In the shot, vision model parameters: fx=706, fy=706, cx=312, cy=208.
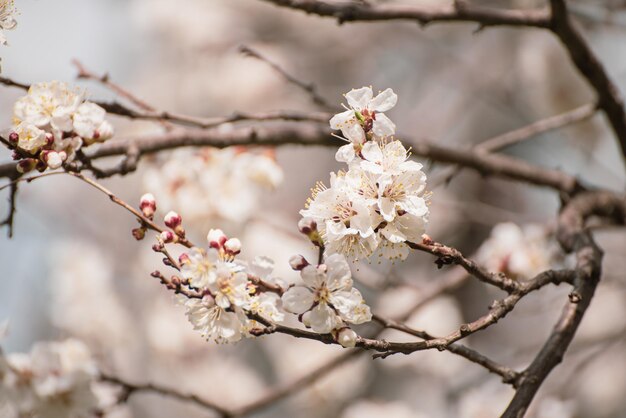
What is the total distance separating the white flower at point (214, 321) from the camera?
0.99 m

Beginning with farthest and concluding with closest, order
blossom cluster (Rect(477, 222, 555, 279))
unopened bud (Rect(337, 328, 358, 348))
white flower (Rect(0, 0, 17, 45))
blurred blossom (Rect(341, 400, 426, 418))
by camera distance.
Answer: blurred blossom (Rect(341, 400, 426, 418)), blossom cluster (Rect(477, 222, 555, 279)), white flower (Rect(0, 0, 17, 45)), unopened bud (Rect(337, 328, 358, 348))

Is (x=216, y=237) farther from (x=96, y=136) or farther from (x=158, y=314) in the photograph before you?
(x=158, y=314)

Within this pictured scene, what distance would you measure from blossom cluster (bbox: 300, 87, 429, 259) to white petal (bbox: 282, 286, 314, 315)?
0.08m

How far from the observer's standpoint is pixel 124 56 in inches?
224

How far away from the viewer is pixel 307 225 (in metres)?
1.00

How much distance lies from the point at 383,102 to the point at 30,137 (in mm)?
557

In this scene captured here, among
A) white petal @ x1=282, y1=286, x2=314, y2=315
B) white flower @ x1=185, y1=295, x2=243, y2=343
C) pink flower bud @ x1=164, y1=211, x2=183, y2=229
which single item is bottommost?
white flower @ x1=185, y1=295, x2=243, y2=343

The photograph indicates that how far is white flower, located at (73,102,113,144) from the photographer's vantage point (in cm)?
118

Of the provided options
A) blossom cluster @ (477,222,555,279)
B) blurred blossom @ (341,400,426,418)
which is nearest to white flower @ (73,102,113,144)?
blossom cluster @ (477,222,555,279)

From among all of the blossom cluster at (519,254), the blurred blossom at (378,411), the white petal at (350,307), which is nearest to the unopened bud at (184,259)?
the white petal at (350,307)

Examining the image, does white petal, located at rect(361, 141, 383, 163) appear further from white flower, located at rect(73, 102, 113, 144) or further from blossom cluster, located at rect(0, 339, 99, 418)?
blossom cluster, located at rect(0, 339, 99, 418)

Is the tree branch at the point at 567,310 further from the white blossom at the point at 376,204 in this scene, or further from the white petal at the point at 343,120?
the white petal at the point at 343,120

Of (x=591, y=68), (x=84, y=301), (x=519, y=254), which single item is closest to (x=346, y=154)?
(x=591, y=68)

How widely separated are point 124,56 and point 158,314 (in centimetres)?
275
